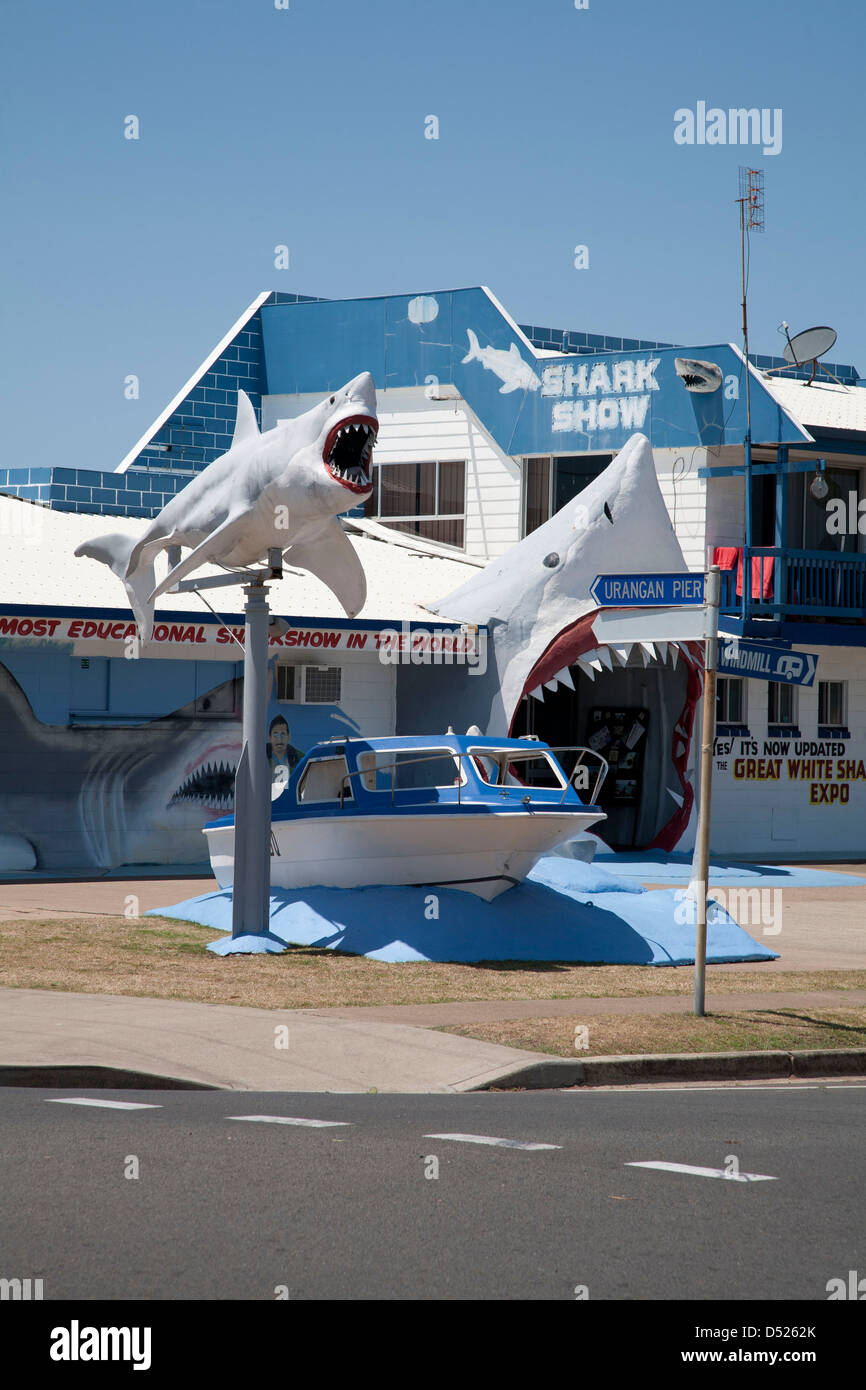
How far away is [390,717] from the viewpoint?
23.3m

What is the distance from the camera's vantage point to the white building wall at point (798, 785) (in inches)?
1051

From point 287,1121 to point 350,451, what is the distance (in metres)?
6.74

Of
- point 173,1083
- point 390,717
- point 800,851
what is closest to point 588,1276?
point 173,1083

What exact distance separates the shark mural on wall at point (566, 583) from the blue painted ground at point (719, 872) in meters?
2.67

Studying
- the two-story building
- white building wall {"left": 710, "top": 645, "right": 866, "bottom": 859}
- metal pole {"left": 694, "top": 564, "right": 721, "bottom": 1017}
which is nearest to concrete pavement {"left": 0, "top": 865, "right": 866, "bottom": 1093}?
metal pole {"left": 694, "top": 564, "right": 721, "bottom": 1017}

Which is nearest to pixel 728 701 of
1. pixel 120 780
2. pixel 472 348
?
pixel 472 348

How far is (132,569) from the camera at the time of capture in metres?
Answer: 15.6

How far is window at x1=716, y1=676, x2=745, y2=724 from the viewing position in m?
26.8

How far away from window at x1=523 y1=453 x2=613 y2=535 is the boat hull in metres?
14.1

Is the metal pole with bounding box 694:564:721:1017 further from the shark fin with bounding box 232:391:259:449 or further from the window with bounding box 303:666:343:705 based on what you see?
the window with bounding box 303:666:343:705

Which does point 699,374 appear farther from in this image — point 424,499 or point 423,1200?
point 423,1200

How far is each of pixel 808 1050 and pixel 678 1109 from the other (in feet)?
6.64

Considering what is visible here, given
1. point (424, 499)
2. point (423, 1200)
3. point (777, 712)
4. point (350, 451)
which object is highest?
point (424, 499)
